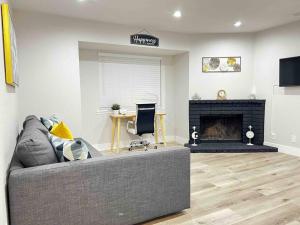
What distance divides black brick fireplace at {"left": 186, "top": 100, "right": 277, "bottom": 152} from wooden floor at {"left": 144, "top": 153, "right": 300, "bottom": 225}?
58 centimetres

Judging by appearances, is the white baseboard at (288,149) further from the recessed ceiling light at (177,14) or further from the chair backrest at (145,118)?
the recessed ceiling light at (177,14)

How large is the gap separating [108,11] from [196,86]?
2.37 m

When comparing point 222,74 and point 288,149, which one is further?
point 222,74

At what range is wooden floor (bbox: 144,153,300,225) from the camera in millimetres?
2064

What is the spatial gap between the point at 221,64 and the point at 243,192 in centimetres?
297

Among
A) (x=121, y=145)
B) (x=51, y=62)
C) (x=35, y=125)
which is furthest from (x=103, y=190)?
(x=121, y=145)

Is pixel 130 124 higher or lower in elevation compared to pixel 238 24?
lower

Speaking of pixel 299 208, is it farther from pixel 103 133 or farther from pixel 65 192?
pixel 103 133

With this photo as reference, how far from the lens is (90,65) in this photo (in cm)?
451

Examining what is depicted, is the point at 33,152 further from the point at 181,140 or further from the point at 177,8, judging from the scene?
the point at 181,140

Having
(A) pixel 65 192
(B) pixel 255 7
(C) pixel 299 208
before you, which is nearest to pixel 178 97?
(B) pixel 255 7

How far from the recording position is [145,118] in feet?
14.6

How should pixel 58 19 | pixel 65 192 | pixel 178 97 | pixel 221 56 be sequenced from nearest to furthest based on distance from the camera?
pixel 65 192
pixel 58 19
pixel 221 56
pixel 178 97

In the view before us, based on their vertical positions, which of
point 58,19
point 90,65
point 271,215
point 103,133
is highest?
point 58,19
